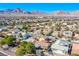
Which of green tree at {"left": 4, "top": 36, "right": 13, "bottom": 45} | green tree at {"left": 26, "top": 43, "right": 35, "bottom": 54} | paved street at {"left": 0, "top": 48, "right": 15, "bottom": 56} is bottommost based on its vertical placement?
paved street at {"left": 0, "top": 48, "right": 15, "bottom": 56}

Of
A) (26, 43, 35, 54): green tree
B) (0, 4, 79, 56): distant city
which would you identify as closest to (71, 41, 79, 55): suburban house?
(0, 4, 79, 56): distant city

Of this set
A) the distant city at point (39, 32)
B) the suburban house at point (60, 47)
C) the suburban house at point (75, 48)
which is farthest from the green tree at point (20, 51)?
the suburban house at point (75, 48)

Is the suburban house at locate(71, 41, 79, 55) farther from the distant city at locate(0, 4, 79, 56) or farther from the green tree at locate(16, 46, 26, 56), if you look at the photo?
the green tree at locate(16, 46, 26, 56)

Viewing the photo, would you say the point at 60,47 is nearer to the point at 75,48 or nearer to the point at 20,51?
the point at 75,48

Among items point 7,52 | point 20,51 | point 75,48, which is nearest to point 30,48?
point 20,51

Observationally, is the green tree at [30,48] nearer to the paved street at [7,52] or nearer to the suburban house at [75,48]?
the paved street at [7,52]

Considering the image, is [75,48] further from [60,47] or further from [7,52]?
[7,52]

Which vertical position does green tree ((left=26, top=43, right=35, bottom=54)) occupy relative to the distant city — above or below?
below

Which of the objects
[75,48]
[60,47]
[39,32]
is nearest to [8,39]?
[39,32]

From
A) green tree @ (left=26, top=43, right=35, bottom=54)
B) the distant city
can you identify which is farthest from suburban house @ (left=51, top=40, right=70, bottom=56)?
green tree @ (left=26, top=43, right=35, bottom=54)

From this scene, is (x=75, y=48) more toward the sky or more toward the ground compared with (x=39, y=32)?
more toward the ground

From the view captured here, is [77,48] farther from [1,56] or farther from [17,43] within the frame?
[1,56]
